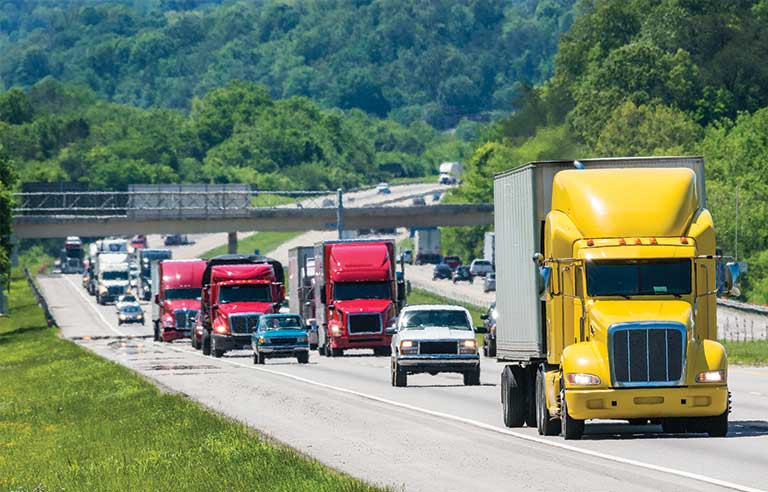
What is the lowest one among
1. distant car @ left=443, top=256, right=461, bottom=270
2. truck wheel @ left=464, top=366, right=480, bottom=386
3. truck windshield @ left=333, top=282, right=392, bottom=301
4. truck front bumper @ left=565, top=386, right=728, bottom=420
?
truck wheel @ left=464, top=366, right=480, bottom=386

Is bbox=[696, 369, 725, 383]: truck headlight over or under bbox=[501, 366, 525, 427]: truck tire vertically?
over

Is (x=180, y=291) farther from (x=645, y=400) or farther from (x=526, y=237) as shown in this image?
(x=645, y=400)

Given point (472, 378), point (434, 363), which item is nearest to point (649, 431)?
point (434, 363)

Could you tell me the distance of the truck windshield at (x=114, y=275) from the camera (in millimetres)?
147375

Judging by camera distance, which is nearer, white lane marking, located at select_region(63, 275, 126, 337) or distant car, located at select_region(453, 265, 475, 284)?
white lane marking, located at select_region(63, 275, 126, 337)

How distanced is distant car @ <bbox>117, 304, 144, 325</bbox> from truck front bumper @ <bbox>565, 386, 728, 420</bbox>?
94.3 m

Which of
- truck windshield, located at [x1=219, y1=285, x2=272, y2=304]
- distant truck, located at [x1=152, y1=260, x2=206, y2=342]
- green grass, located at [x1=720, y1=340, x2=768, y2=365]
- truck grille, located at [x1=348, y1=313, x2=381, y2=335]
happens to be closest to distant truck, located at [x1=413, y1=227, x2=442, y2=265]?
distant truck, located at [x1=152, y1=260, x2=206, y2=342]

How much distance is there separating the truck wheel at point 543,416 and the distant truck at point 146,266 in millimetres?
110508

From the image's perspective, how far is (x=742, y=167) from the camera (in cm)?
14700

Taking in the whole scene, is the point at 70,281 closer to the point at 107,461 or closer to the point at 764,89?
the point at 764,89

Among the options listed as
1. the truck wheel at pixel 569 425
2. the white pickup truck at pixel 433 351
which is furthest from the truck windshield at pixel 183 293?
the truck wheel at pixel 569 425

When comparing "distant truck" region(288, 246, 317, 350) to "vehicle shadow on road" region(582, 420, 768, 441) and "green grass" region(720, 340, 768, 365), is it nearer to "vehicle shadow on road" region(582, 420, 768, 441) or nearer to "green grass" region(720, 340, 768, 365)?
"green grass" region(720, 340, 768, 365)

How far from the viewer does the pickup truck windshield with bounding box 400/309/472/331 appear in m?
45.8

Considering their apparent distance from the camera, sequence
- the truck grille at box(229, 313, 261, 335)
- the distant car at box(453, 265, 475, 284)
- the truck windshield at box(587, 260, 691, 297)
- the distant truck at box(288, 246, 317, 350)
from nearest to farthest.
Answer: the truck windshield at box(587, 260, 691, 297) < the truck grille at box(229, 313, 261, 335) < the distant truck at box(288, 246, 317, 350) < the distant car at box(453, 265, 475, 284)
